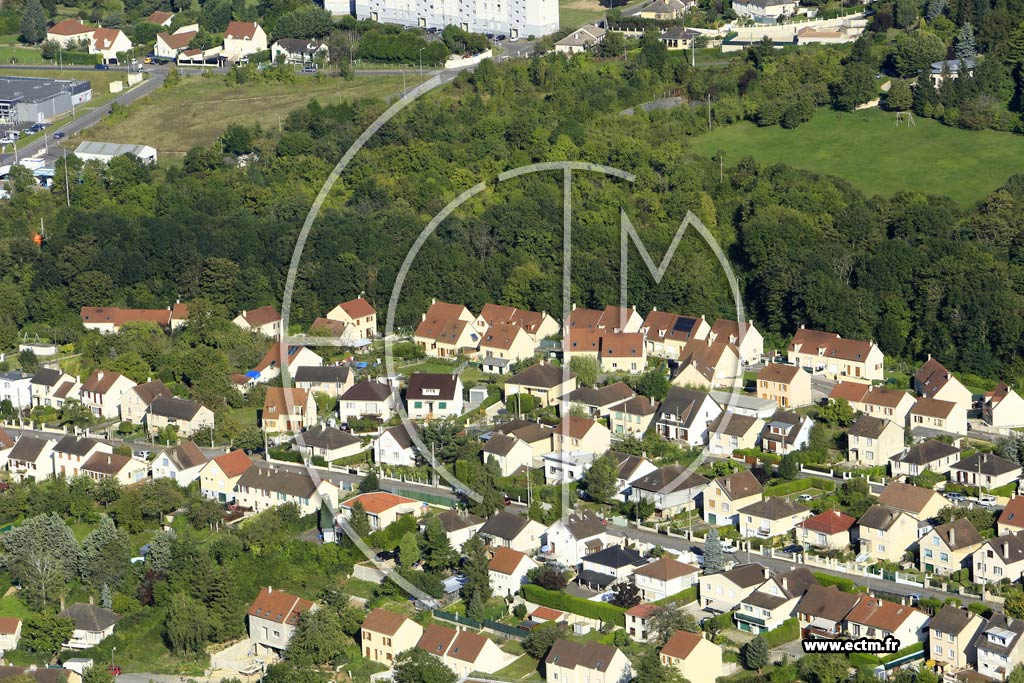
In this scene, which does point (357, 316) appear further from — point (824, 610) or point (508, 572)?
point (824, 610)

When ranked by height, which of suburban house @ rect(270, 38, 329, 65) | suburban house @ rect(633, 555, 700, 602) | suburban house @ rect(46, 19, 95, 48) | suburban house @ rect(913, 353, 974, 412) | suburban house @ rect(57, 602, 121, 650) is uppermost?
suburban house @ rect(46, 19, 95, 48)

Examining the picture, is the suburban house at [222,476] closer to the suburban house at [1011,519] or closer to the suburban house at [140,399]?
the suburban house at [140,399]

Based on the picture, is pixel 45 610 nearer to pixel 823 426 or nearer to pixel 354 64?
pixel 823 426

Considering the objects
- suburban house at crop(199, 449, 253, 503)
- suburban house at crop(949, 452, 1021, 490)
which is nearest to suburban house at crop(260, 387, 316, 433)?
suburban house at crop(199, 449, 253, 503)

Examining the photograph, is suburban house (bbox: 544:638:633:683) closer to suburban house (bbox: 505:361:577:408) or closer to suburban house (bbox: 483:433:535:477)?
suburban house (bbox: 483:433:535:477)

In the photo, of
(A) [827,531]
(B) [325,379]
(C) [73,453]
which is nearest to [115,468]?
(C) [73,453]

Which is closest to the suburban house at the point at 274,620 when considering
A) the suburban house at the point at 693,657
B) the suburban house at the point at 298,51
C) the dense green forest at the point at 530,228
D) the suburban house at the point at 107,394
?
the suburban house at the point at 693,657
